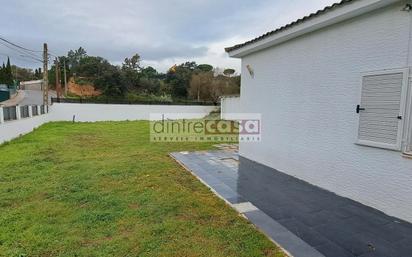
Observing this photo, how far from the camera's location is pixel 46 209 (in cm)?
368

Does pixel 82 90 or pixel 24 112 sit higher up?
pixel 82 90

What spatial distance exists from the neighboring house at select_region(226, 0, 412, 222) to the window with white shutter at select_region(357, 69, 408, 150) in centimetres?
1

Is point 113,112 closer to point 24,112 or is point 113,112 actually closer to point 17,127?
point 24,112

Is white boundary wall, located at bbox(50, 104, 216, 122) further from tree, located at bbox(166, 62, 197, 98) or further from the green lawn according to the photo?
the green lawn

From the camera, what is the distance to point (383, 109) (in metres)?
3.45

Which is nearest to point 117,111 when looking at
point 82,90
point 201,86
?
point 201,86

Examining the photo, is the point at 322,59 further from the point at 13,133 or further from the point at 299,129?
the point at 13,133

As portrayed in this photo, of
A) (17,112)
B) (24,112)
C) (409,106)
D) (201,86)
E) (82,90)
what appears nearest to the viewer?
(409,106)

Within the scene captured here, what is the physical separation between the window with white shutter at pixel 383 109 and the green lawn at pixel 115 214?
2160 millimetres

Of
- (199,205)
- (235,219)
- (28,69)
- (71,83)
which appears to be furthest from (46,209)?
(28,69)

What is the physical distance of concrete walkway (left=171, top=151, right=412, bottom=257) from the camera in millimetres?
2617

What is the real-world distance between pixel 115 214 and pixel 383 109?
3.94 m

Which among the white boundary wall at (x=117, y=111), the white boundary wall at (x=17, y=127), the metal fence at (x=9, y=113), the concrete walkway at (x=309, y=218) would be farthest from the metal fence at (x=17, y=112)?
the concrete walkway at (x=309, y=218)

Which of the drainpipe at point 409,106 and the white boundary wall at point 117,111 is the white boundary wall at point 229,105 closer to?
the white boundary wall at point 117,111
